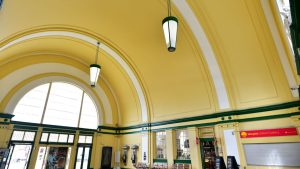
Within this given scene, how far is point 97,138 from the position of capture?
1038cm

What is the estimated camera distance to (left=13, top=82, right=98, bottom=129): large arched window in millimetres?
8617

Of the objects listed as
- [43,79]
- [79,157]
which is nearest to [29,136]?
[79,157]

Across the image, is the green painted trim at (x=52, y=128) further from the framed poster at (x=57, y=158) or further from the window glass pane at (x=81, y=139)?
the framed poster at (x=57, y=158)

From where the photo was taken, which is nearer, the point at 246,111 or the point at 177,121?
the point at 246,111

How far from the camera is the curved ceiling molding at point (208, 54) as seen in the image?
612 centimetres

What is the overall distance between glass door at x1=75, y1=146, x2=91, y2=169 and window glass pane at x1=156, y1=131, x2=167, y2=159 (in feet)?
13.0

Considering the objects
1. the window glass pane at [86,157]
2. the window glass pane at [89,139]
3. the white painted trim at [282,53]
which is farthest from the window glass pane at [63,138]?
the white painted trim at [282,53]

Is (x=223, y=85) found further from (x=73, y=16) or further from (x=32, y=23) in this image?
(x=32, y=23)

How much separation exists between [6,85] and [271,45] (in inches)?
413

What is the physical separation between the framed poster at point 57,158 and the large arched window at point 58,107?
4.19 feet

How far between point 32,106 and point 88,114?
9.37ft

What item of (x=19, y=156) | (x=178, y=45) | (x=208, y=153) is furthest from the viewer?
(x=19, y=156)

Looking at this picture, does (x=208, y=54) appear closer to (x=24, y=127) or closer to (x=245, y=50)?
(x=245, y=50)

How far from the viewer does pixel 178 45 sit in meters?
7.27
